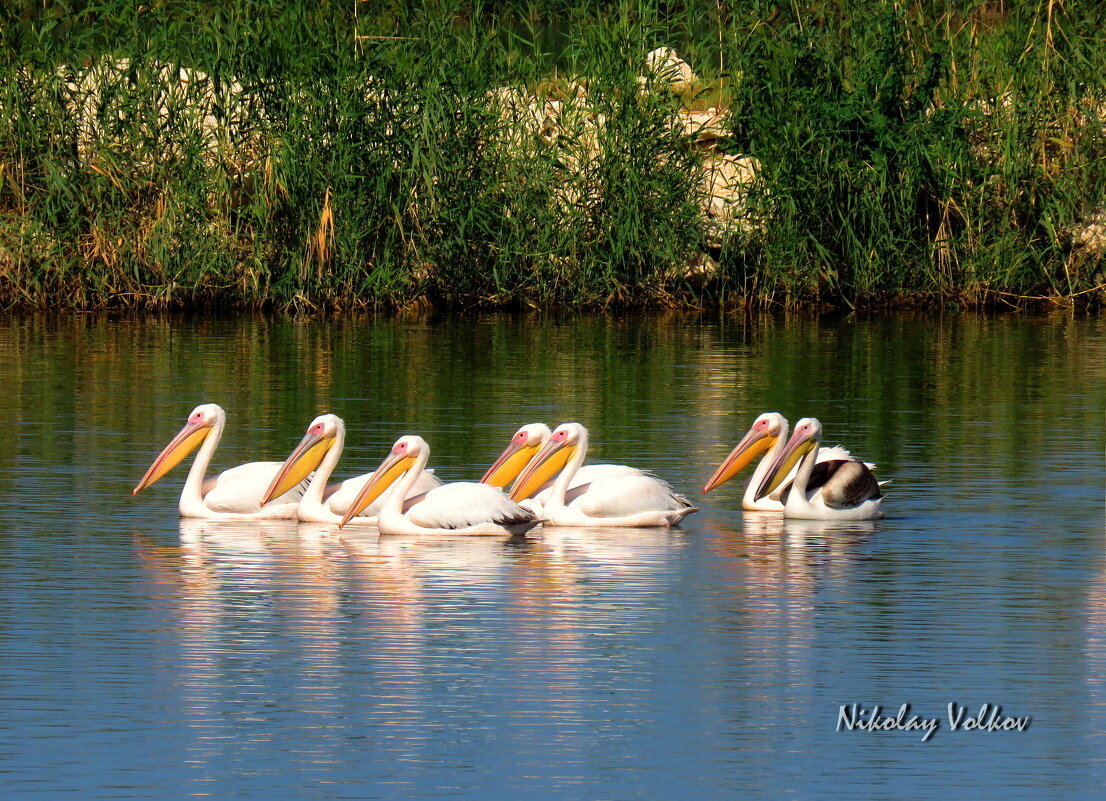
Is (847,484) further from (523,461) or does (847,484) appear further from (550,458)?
(523,461)

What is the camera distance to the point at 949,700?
5938 mm

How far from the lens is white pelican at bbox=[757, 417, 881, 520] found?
358 inches

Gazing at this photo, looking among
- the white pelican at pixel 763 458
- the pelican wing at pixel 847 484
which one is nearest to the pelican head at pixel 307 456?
the white pelican at pixel 763 458

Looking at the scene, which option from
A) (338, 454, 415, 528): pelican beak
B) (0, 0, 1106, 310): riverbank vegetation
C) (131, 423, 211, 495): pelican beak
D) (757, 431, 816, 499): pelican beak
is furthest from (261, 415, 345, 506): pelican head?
(0, 0, 1106, 310): riverbank vegetation

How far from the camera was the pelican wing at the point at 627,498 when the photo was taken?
8.88 metres

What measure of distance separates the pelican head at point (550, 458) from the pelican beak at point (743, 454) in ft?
2.18

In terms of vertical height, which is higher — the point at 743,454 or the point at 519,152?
the point at 519,152

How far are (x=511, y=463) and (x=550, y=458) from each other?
211 mm

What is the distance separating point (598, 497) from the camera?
8.98 meters

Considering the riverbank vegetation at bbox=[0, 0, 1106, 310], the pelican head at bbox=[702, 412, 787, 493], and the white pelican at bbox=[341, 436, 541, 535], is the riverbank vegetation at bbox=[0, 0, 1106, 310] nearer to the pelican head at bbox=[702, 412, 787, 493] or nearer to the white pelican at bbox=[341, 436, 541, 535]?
the pelican head at bbox=[702, 412, 787, 493]

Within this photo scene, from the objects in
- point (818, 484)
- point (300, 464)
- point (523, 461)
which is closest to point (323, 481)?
point (300, 464)

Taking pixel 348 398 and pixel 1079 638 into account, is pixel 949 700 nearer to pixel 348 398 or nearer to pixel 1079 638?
pixel 1079 638

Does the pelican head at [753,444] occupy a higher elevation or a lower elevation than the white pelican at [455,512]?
higher

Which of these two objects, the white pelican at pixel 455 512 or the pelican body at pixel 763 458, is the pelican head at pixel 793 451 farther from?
the white pelican at pixel 455 512
